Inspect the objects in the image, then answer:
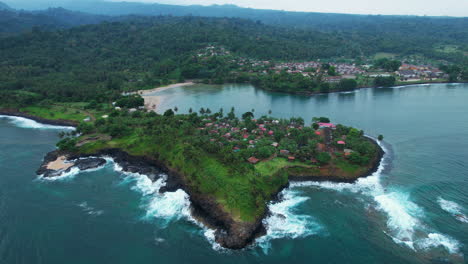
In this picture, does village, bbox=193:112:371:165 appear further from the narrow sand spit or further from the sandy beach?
the sandy beach

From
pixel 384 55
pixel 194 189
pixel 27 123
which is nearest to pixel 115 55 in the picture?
pixel 27 123

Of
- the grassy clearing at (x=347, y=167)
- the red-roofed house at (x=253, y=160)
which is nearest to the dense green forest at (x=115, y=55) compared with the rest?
the red-roofed house at (x=253, y=160)

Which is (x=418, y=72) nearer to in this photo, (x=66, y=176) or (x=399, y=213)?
(x=399, y=213)

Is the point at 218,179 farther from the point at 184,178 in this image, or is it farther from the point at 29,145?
the point at 29,145

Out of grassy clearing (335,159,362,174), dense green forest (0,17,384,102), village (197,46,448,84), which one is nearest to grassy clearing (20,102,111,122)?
dense green forest (0,17,384,102)

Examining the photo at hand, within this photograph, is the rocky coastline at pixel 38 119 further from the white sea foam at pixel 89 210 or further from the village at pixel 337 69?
the village at pixel 337 69

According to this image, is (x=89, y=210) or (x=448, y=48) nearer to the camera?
(x=89, y=210)
